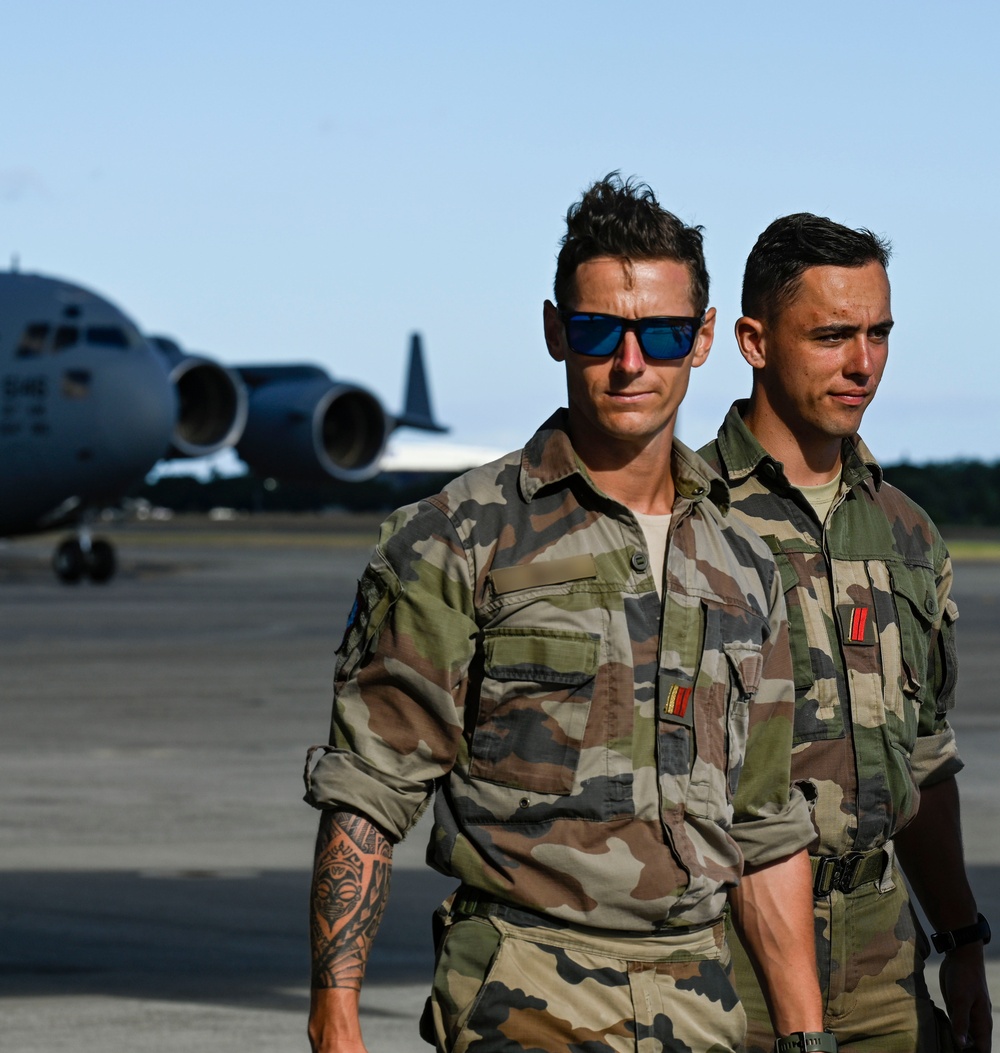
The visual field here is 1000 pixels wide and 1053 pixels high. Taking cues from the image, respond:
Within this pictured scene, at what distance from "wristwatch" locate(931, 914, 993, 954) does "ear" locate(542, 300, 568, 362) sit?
1.45 meters

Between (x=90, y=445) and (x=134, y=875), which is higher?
(x=134, y=875)

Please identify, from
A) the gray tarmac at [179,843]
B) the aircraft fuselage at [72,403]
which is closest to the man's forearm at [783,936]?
the gray tarmac at [179,843]

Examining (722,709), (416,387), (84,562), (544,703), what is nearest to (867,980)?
(722,709)

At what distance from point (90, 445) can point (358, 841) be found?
26.2m

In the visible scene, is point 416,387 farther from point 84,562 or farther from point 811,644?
point 811,644

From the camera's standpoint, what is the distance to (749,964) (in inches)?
138

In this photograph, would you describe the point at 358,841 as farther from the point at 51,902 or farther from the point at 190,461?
the point at 190,461

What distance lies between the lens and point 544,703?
2.92m

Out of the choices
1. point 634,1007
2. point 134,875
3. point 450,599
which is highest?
point 450,599

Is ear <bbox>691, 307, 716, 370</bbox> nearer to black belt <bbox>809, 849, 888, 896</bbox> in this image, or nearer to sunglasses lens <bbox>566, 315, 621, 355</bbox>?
sunglasses lens <bbox>566, 315, 621, 355</bbox>

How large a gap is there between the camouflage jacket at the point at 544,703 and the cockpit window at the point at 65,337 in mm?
26633

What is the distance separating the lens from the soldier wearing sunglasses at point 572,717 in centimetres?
288

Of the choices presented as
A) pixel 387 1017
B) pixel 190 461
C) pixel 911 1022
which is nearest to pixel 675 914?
pixel 911 1022

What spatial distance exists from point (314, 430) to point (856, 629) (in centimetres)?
3122
